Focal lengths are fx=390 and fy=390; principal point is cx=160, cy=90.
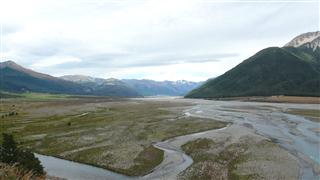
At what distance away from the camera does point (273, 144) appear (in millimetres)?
68938

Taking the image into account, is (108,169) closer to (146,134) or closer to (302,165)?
(302,165)

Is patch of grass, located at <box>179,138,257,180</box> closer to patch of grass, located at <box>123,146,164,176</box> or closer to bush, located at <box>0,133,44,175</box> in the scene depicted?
patch of grass, located at <box>123,146,164,176</box>

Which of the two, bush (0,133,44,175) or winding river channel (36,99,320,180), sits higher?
bush (0,133,44,175)

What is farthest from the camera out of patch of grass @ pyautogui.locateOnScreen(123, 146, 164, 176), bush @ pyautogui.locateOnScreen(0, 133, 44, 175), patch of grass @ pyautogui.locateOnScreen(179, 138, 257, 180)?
patch of grass @ pyautogui.locateOnScreen(123, 146, 164, 176)

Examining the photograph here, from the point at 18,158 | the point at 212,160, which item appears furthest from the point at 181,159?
the point at 18,158

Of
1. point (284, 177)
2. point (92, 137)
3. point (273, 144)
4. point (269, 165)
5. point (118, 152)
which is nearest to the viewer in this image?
point (284, 177)

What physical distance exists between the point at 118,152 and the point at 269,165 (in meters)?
23.7

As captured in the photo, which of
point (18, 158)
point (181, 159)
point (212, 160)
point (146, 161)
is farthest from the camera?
point (181, 159)

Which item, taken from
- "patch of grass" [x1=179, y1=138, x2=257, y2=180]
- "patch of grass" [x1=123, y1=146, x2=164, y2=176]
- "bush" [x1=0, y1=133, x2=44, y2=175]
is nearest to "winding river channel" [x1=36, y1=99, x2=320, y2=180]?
"patch of grass" [x1=123, y1=146, x2=164, y2=176]

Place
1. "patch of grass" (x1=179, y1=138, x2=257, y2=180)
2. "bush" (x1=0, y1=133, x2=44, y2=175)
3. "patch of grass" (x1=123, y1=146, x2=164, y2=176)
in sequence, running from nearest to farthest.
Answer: "bush" (x1=0, y1=133, x2=44, y2=175), "patch of grass" (x1=179, y1=138, x2=257, y2=180), "patch of grass" (x1=123, y1=146, x2=164, y2=176)

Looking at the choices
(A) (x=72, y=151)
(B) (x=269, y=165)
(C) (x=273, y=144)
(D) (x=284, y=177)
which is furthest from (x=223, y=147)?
(A) (x=72, y=151)

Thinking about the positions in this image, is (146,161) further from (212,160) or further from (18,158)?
(18,158)

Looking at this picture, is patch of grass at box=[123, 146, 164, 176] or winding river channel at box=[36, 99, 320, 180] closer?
winding river channel at box=[36, 99, 320, 180]

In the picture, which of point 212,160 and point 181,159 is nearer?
point 212,160
